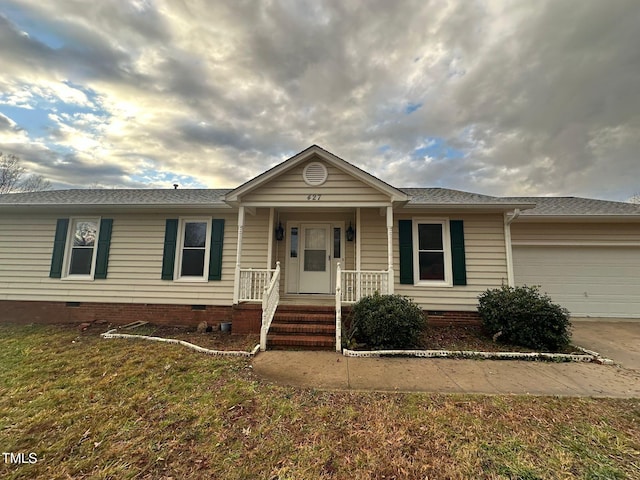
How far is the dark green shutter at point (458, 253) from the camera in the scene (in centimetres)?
664

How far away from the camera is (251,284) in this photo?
21.2 ft

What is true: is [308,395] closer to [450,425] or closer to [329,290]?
[450,425]

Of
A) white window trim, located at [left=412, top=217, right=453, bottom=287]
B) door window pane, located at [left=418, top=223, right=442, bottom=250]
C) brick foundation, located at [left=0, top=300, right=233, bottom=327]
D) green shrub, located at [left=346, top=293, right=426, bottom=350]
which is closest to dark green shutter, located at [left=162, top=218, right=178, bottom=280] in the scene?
brick foundation, located at [left=0, top=300, right=233, bottom=327]

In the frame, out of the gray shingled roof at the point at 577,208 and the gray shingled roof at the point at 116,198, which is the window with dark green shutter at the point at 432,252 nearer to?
the gray shingled roof at the point at 577,208

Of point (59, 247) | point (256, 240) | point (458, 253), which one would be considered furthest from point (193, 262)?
point (458, 253)

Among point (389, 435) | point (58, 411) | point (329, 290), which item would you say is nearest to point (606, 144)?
point (329, 290)

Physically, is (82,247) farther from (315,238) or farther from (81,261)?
(315,238)

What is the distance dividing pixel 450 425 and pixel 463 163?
14896 mm

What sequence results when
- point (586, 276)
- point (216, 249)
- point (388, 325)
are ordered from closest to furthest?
point (388, 325), point (216, 249), point (586, 276)

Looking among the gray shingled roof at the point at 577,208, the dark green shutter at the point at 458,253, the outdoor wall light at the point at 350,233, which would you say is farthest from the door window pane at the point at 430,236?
the gray shingled roof at the point at 577,208

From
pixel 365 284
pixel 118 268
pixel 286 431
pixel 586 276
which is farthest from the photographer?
pixel 586 276

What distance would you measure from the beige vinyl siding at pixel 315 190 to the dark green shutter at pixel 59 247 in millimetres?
5645

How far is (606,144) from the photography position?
11312 millimetres

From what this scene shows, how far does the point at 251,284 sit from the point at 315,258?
202cm
